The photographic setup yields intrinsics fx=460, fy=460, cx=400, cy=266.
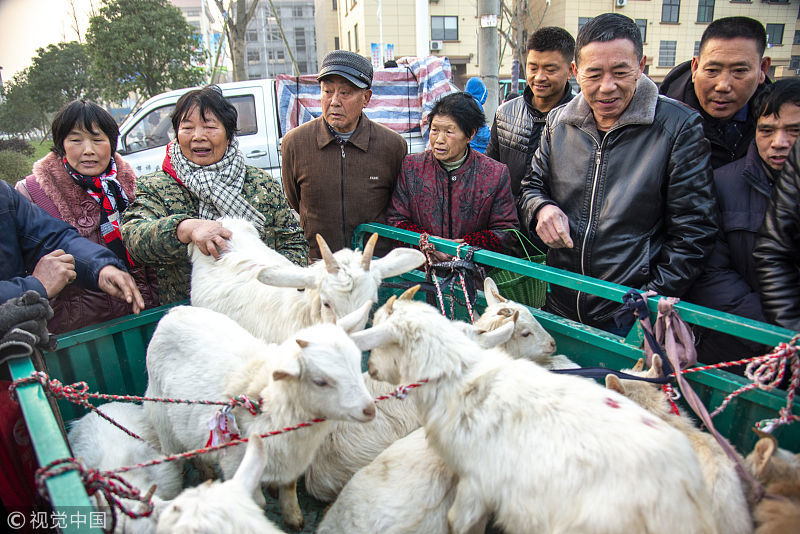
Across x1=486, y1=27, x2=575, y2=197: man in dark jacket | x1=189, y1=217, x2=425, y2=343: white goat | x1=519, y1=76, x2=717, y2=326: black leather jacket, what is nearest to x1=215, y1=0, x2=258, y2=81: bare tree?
x1=486, y1=27, x2=575, y2=197: man in dark jacket

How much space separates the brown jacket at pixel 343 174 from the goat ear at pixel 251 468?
2399 millimetres

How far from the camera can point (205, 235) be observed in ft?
9.36

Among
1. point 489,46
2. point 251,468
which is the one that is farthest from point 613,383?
point 489,46

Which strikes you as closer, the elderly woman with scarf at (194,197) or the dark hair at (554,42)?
the elderly woman with scarf at (194,197)

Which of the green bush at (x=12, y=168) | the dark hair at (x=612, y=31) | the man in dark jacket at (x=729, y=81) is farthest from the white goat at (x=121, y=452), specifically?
the green bush at (x=12, y=168)

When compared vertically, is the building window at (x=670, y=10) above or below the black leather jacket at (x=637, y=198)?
above

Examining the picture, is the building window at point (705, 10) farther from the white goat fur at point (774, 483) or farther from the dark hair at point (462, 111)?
the white goat fur at point (774, 483)

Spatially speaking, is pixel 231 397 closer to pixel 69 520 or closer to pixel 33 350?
pixel 33 350

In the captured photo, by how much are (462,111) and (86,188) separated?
109 inches

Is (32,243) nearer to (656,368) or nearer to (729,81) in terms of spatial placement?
(656,368)

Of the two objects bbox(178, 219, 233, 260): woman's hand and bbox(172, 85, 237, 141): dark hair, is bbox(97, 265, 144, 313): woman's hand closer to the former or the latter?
bbox(178, 219, 233, 260): woman's hand

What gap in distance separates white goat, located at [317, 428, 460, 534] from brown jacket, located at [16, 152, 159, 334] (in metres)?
2.18

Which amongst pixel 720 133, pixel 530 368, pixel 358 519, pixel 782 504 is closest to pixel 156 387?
pixel 358 519

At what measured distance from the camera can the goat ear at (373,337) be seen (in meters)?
1.90
